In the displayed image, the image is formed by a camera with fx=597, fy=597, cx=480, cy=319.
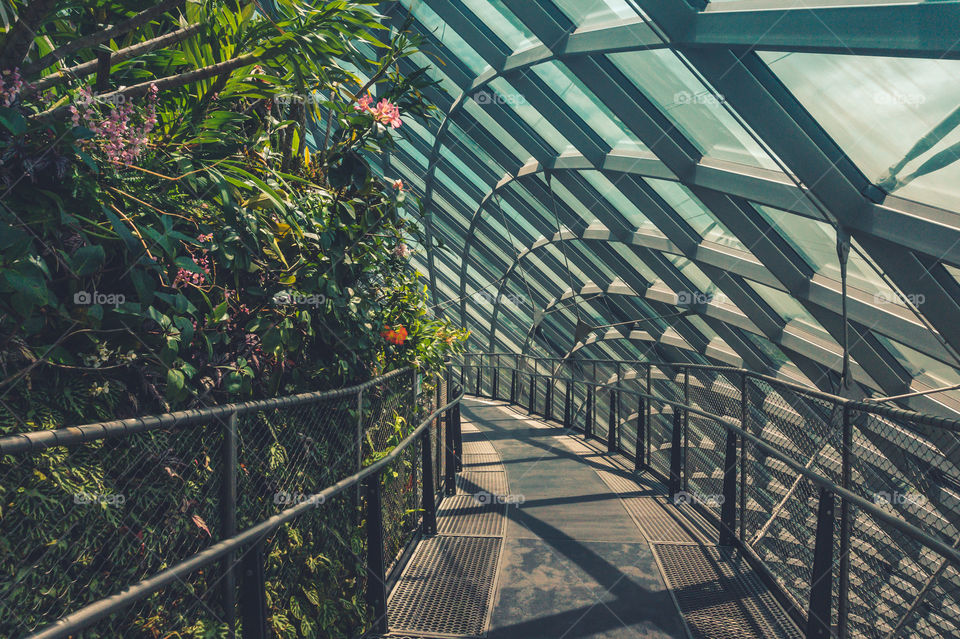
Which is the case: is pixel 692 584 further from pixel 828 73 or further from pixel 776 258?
pixel 776 258

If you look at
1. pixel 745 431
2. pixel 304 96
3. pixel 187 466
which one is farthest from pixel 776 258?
pixel 187 466

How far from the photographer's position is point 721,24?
21.2 ft

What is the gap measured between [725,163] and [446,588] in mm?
7777

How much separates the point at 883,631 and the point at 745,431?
146 cm

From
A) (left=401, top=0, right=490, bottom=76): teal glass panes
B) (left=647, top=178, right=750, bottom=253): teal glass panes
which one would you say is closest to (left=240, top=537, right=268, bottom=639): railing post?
(left=401, top=0, right=490, bottom=76): teal glass panes

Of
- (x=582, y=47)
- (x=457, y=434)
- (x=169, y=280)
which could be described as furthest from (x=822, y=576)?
(x=582, y=47)

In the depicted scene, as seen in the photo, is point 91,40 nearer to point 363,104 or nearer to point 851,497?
point 363,104

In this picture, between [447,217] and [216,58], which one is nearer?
[216,58]

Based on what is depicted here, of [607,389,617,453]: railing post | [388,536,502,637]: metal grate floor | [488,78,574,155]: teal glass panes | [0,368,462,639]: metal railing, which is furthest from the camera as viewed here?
[488,78,574,155]: teal glass panes

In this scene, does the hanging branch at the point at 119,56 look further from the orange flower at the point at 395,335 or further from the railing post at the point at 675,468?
the railing post at the point at 675,468

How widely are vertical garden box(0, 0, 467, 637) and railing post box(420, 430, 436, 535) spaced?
1.12 meters

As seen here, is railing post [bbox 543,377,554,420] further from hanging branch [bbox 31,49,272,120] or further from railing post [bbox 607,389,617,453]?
hanging branch [bbox 31,49,272,120]

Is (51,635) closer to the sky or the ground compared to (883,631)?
closer to the ground

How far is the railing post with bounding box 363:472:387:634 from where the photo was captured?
10.3 feet
